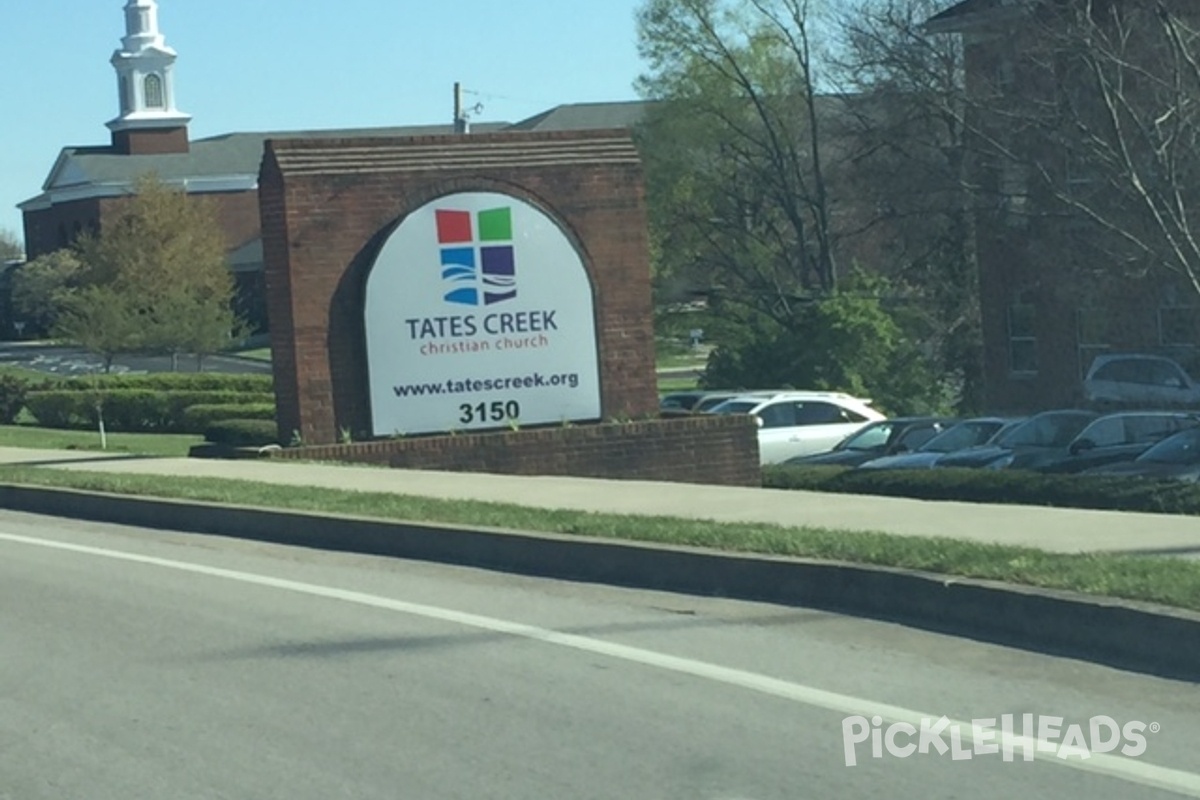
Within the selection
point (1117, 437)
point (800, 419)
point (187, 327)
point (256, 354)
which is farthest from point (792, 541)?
point (256, 354)

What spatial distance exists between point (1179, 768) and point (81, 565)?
9478 mm

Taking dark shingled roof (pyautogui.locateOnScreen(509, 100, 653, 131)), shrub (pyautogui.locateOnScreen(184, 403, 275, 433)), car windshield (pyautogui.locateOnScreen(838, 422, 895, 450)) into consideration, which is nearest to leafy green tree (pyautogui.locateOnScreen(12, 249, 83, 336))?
dark shingled roof (pyautogui.locateOnScreen(509, 100, 653, 131))

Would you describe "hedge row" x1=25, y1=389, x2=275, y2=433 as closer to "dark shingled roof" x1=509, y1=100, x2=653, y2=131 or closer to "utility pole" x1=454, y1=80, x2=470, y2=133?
"utility pole" x1=454, y1=80, x2=470, y2=133

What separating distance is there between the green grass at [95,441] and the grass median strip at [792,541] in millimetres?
14724

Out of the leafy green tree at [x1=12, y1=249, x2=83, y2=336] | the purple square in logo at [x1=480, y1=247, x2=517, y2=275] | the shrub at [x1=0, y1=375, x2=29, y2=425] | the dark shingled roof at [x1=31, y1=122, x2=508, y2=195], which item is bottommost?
Answer: the shrub at [x1=0, y1=375, x2=29, y2=425]

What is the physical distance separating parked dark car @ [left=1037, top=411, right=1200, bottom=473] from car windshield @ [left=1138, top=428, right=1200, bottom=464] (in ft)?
3.63

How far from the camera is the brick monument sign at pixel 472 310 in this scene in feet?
71.6

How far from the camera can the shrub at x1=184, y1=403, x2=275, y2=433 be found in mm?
36562

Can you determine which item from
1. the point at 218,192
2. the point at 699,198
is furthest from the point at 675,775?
the point at 218,192

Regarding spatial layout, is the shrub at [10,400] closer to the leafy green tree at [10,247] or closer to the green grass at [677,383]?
the green grass at [677,383]

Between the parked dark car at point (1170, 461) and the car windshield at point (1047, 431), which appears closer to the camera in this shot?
the parked dark car at point (1170, 461)

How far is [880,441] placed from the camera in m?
30.4

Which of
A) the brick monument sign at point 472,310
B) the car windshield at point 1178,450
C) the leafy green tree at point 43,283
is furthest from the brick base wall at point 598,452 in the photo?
the leafy green tree at point 43,283
